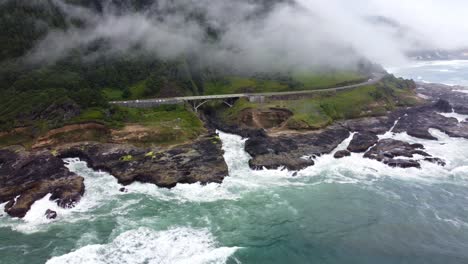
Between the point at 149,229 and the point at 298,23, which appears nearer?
the point at 149,229

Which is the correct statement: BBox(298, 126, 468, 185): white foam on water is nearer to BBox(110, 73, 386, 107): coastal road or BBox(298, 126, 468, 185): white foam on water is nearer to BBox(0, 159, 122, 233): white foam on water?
BBox(110, 73, 386, 107): coastal road

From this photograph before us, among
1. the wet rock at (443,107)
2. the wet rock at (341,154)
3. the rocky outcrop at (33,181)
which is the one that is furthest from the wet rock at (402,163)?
the rocky outcrop at (33,181)

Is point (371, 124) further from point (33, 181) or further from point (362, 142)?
point (33, 181)

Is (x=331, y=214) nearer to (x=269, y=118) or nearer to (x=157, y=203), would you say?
(x=157, y=203)

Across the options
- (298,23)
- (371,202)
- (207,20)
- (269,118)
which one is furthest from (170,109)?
(298,23)

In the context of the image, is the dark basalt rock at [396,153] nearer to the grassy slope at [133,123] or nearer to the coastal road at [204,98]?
the coastal road at [204,98]

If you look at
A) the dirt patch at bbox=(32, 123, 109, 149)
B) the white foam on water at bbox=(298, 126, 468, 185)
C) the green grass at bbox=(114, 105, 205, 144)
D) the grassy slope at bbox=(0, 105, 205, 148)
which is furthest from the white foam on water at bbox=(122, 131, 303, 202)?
the dirt patch at bbox=(32, 123, 109, 149)
